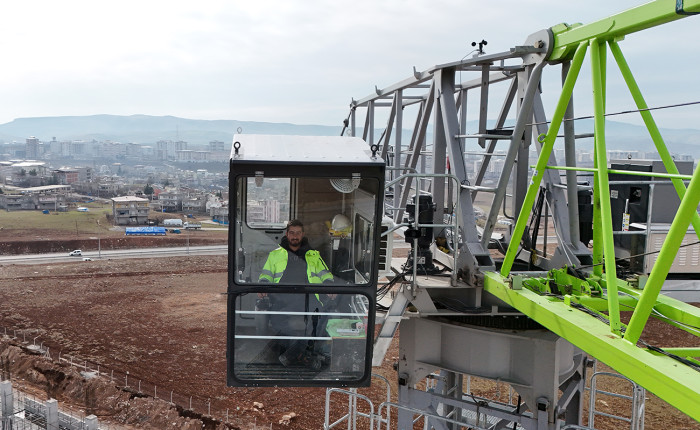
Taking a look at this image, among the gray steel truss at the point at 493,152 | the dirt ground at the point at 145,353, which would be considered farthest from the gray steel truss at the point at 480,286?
the dirt ground at the point at 145,353

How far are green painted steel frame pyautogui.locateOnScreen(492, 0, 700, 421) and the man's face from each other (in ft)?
8.89

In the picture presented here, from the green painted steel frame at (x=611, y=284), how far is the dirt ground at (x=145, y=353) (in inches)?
611

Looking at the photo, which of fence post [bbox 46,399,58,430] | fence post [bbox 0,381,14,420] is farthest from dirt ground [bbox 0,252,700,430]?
fence post [bbox 0,381,14,420]

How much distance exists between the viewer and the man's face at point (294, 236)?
764 cm

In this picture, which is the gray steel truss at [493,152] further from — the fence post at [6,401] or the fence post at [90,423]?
the fence post at [6,401]

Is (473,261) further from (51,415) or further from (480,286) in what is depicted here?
(51,415)

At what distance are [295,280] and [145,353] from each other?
26.5 m

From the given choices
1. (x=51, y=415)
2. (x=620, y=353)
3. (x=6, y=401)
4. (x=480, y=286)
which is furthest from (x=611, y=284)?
(x=6, y=401)

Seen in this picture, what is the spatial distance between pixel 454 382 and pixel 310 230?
20.6 ft

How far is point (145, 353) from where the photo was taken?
3142 centimetres

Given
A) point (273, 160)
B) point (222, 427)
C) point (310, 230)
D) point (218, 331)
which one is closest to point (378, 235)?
point (310, 230)

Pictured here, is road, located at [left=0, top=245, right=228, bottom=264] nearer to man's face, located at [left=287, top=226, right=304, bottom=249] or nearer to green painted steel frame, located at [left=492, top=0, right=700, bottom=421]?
man's face, located at [left=287, top=226, right=304, bottom=249]

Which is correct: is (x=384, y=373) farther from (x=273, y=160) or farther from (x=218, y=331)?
(x=273, y=160)

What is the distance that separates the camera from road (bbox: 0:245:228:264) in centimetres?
5853
